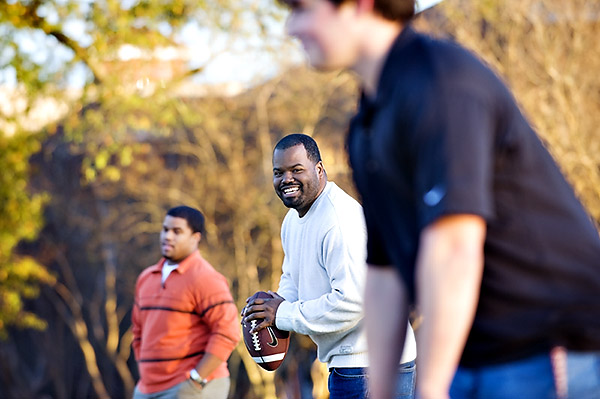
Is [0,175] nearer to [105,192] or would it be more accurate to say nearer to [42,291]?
[105,192]

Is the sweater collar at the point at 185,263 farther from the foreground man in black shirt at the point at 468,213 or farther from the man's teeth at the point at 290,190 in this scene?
the foreground man in black shirt at the point at 468,213

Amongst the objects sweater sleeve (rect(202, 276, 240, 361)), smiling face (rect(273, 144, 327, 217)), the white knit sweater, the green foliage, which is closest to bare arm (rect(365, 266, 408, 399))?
the white knit sweater

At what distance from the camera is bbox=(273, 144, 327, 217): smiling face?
455 cm

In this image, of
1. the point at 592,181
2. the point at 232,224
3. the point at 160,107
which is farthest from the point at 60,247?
the point at 592,181

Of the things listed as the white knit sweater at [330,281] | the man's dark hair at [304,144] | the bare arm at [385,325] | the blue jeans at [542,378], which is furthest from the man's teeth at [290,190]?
the blue jeans at [542,378]

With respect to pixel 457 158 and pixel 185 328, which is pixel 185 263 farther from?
pixel 457 158

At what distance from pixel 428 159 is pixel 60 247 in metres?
18.9

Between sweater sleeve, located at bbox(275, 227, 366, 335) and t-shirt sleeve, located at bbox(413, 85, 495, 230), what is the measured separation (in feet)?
7.95

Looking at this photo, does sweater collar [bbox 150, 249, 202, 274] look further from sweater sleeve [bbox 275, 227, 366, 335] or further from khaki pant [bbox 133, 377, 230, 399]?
sweater sleeve [bbox 275, 227, 366, 335]

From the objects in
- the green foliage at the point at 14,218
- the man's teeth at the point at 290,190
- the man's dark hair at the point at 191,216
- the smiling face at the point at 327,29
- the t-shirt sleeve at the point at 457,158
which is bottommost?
the t-shirt sleeve at the point at 457,158

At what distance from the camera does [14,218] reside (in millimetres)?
15211

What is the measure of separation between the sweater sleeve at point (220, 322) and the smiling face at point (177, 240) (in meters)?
0.39

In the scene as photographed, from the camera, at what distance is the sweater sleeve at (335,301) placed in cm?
406

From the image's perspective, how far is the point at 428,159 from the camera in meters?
1.64
